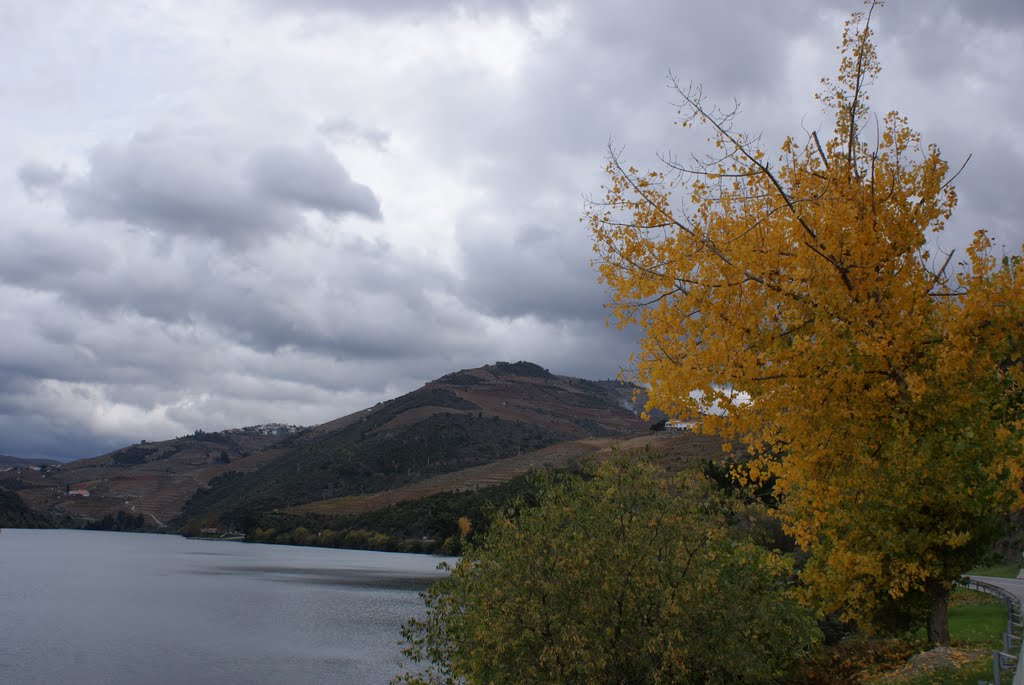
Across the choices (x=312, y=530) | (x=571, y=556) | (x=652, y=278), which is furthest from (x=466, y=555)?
(x=312, y=530)

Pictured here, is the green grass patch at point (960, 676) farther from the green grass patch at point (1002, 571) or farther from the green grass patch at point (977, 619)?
the green grass patch at point (1002, 571)

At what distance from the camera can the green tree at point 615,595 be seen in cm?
1656

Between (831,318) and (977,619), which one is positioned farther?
(977,619)

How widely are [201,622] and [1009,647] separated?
50.7 m

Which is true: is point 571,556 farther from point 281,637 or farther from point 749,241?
point 281,637

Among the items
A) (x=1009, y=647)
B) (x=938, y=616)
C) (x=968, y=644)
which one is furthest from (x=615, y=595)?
(x=968, y=644)

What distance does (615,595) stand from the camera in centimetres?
1709

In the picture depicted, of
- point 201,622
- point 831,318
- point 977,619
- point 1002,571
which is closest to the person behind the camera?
point 831,318

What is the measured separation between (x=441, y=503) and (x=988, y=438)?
5762 inches

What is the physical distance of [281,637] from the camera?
51062 mm

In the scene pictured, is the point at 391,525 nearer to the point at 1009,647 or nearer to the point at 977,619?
the point at 977,619

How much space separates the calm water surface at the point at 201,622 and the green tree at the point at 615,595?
8828 mm

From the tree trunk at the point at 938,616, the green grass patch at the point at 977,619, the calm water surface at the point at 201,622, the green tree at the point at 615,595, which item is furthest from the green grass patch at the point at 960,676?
the calm water surface at the point at 201,622

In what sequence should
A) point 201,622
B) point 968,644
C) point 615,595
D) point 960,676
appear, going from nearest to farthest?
1. point 960,676
2. point 615,595
3. point 968,644
4. point 201,622
